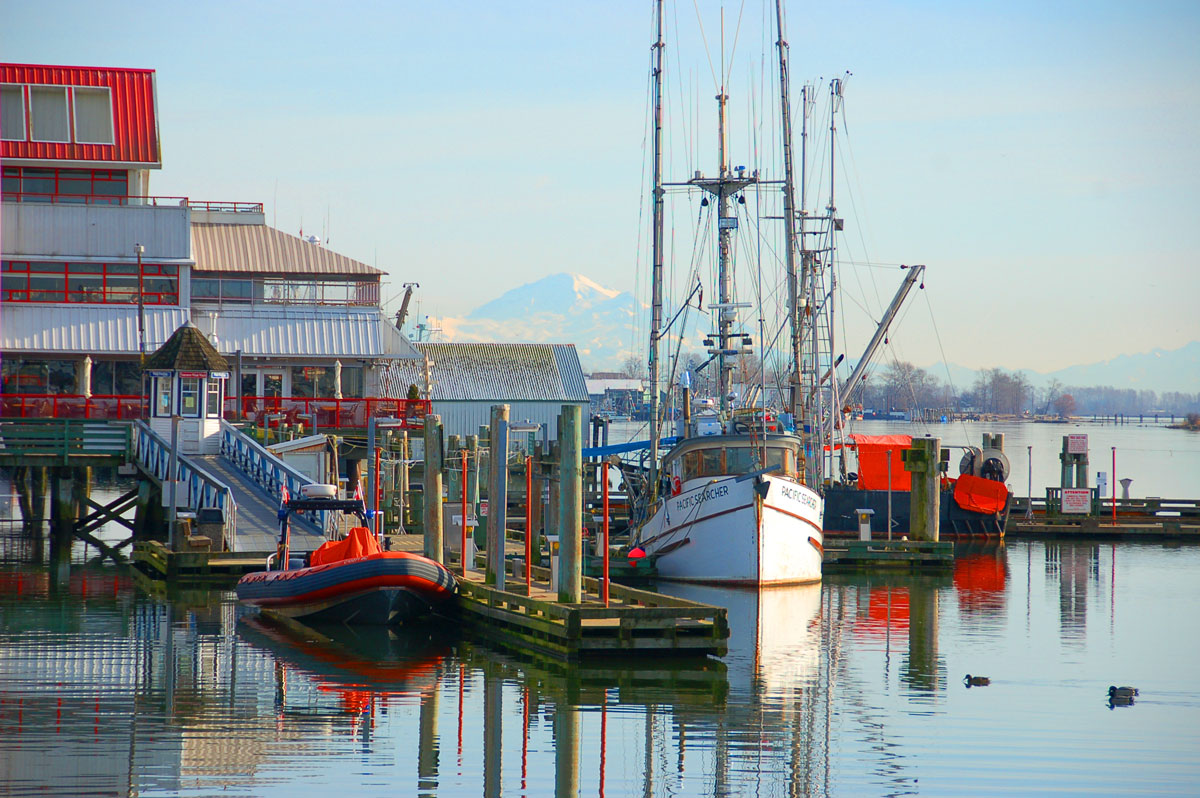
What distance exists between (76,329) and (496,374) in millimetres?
19365

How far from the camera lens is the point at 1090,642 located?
2655 centimetres

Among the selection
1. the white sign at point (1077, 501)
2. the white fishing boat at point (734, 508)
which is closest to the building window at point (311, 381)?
the white fishing boat at point (734, 508)

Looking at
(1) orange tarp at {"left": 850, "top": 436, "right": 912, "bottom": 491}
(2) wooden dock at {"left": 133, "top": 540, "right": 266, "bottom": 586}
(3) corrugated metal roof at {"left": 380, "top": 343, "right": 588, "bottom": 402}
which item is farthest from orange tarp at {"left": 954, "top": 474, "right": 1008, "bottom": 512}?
(2) wooden dock at {"left": 133, "top": 540, "right": 266, "bottom": 586}

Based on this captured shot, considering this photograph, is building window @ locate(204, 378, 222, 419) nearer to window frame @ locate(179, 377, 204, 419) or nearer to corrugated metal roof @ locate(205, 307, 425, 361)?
window frame @ locate(179, 377, 204, 419)

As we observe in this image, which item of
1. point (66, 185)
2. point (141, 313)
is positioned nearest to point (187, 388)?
point (141, 313)

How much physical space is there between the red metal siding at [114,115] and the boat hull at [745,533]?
81.0 feet

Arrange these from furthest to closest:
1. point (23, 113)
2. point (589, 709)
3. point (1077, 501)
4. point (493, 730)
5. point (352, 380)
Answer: point (352, 380)
point (23, 113)
point (1077, 501)
point (589, 709)
point (493, 730)

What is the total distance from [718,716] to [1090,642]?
34.3 feet

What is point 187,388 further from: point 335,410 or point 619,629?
point 619,629

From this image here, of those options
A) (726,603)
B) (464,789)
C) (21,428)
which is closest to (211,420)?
(21,428)

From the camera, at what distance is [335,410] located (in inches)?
1736

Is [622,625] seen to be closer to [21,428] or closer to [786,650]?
[786,650]

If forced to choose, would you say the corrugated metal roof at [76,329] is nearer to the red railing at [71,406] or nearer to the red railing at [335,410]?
the red railing at [71,406]

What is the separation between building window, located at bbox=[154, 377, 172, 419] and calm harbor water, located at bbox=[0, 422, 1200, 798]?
787 cm
